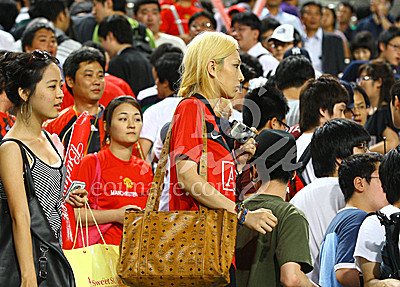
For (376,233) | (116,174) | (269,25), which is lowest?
(376,233)

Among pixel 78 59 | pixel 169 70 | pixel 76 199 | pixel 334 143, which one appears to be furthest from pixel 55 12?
pixel 334 143

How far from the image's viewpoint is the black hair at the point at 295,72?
5141 millimetres

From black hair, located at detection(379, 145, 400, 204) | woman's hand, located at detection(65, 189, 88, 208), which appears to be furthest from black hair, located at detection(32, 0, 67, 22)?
black hair, located at detection(379, 145, 400, 204)

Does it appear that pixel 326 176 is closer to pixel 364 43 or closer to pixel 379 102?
pixel 379 102

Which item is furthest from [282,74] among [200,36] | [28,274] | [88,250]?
[28,274]

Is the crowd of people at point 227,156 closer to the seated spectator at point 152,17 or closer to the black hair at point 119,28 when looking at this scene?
the black hair at point 119,28

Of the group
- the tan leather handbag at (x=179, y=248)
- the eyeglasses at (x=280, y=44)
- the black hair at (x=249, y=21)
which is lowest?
the tan leather handbag at (x=179, y=248)

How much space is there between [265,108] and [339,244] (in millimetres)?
1486

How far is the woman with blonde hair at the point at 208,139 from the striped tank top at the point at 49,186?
23.3 inches

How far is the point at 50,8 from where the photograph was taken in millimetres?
7371

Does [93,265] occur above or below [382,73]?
below

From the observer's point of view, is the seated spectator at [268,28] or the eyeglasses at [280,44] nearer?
the eyeglasses at [280,44]

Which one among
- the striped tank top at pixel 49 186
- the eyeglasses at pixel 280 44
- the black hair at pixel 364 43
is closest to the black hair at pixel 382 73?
the eyeglasses at pixel 280 44

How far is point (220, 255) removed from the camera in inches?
98.0
